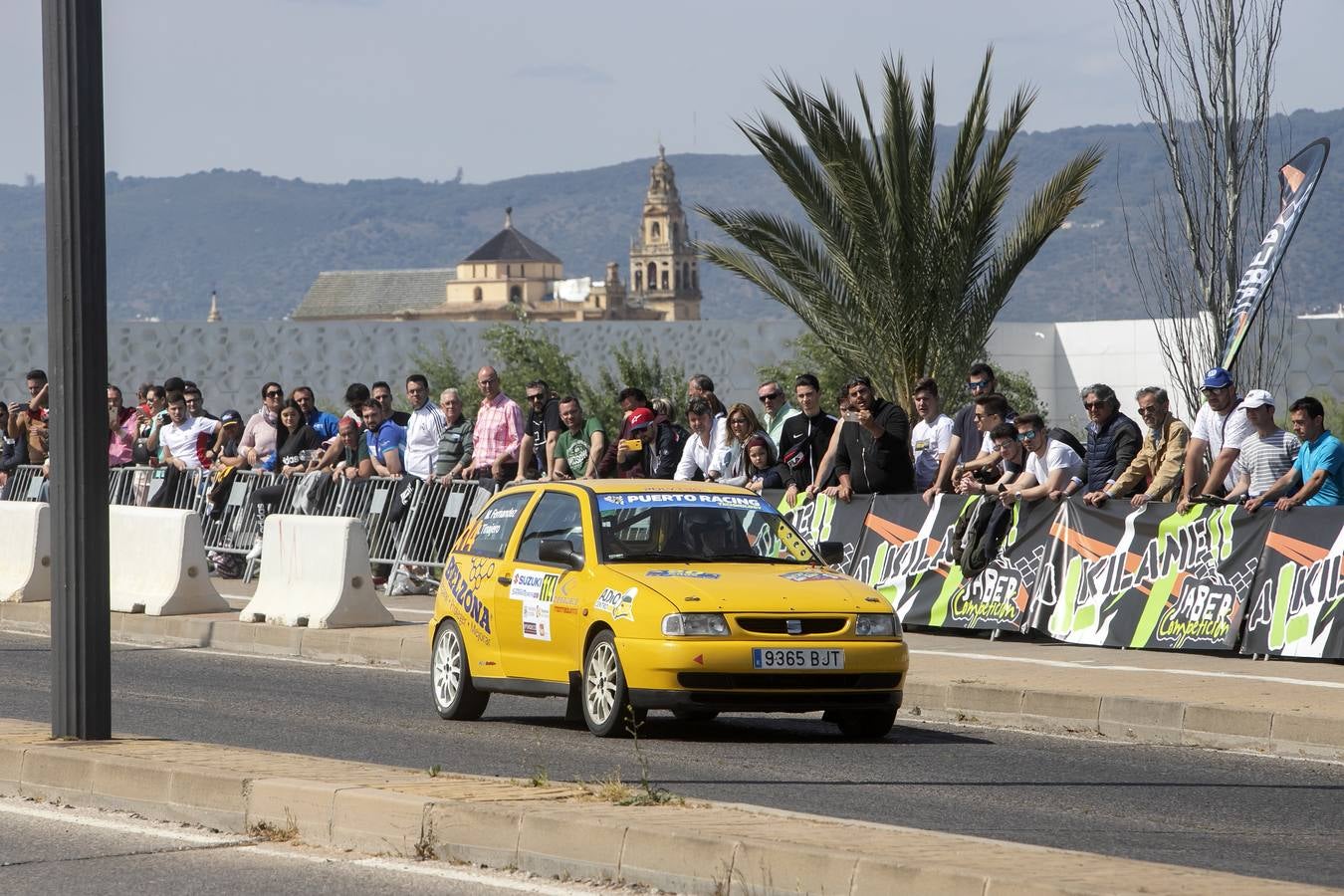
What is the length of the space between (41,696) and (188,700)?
40.9 inches

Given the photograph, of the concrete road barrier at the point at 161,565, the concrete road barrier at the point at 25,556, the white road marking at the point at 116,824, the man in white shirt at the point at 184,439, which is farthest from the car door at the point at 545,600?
the man in white shirt at the point at 184,439

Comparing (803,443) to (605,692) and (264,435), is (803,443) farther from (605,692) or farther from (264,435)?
(264,435)

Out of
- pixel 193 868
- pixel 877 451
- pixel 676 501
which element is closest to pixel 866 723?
pixel 676 501

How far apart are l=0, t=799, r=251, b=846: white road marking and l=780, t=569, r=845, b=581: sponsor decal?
170 inches

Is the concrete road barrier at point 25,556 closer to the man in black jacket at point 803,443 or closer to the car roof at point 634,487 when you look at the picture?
the man in black jacket at point 803,443

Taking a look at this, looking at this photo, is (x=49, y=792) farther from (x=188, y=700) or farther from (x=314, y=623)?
(x=314, y=623)

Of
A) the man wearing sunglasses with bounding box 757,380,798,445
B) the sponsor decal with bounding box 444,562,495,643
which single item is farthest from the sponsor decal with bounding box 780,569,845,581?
the man wearing sunglasses with bounding box 757,380,798,445

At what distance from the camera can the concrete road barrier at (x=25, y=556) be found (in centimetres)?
2044

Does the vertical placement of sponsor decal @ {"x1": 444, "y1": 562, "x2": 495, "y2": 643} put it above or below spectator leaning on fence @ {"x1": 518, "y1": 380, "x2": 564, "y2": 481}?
below

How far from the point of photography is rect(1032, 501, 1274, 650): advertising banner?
14.2 meters

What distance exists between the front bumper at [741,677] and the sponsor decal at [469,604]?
4.66ft

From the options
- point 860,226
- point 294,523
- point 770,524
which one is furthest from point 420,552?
point 770,524

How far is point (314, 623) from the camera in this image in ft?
56.3

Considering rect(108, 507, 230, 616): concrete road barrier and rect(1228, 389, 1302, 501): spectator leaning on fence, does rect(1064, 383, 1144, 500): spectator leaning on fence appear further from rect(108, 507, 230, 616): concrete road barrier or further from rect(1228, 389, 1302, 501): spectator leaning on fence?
rect(108, 507, 230, 616): concrete road barrier
